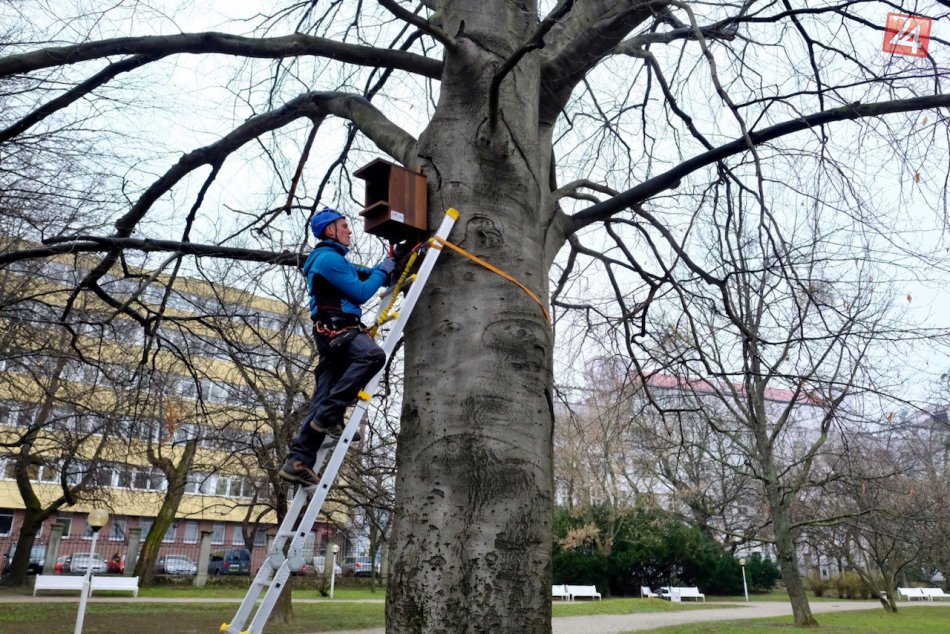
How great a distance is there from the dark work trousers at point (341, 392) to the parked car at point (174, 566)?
28.5 m

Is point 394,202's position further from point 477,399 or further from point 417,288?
point 477,399

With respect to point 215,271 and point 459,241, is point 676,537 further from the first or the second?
point 459,241

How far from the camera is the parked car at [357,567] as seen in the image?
106 feet

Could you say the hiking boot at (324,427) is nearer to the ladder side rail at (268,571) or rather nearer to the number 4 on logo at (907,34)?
the ladder side rail at (268,571)

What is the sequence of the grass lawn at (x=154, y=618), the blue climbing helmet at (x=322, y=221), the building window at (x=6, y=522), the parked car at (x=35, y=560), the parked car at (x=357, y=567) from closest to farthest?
the blue climbing helmet at (x=322, y=221) < the grass lawn at (x=154, y=618) < the parked car at (x=35, y=560) < the parked car at (x=357, y=567) < the building window at (x=6, y=522)

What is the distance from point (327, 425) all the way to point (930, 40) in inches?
170

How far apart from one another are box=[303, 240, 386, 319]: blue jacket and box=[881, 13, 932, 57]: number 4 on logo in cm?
371

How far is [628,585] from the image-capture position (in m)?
30.3

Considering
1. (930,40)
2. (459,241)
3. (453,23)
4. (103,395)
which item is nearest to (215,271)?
(453,23)

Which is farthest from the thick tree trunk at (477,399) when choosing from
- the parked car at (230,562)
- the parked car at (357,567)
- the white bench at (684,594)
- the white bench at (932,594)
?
the white bench at (932,594)

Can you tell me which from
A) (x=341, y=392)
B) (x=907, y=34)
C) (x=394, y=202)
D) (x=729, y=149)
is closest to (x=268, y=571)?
(x=341, y=392)

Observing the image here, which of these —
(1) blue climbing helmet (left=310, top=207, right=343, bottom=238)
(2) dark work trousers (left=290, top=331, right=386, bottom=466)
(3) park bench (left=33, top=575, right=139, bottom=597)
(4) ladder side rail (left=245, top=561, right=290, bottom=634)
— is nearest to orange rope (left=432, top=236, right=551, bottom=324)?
(2) dark work trousers (left=290, top=331, right=386, bottom=466)

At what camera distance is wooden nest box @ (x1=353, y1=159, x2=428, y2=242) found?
3.70 metres

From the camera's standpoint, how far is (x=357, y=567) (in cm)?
3566
